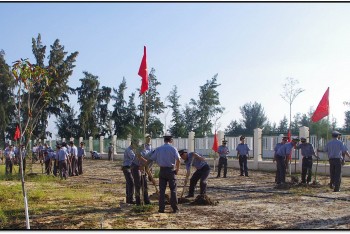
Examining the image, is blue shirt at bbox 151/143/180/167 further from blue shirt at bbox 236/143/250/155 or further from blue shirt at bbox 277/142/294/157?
blue shirt at bbox 236/143/250/155

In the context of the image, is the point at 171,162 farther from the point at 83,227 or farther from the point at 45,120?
the point at 45,120

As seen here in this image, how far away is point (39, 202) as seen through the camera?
11367 millimetres

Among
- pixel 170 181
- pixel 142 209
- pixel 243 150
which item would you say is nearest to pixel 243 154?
pixel 243 150

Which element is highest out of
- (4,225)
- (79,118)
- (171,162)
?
(79,118)

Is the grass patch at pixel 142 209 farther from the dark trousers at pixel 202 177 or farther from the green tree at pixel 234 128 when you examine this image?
the green tree at pixel 234 128

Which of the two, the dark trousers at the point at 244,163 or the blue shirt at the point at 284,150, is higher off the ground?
the blue shirt at the point at 284,150

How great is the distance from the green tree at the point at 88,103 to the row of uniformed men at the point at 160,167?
140 ft

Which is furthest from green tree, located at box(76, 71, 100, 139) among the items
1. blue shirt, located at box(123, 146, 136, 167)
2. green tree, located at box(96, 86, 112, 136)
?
blue shirt, located at box(123, 146, 136, 167)

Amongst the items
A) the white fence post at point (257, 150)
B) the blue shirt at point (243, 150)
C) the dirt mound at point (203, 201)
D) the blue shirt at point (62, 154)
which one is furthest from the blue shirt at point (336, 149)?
the blue shirt at point (62, 154)

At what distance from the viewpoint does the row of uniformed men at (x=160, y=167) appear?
9.34 meters

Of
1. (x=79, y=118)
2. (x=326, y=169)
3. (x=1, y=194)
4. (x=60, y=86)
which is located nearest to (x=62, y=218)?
(x=1, y=194)

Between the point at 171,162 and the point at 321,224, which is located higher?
the point at 171,162

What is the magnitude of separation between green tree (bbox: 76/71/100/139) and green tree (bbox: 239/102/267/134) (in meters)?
25.0

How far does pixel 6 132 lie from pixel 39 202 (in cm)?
4661
